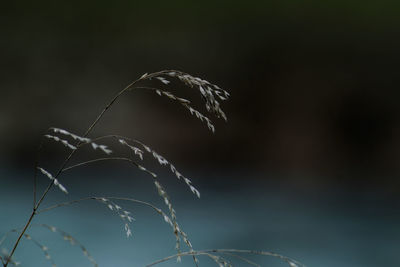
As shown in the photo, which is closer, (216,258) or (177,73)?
(216,258)

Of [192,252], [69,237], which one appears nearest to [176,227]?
[192,252]

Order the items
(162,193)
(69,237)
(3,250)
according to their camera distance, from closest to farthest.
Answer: (3,250), (69,237), (162,193)

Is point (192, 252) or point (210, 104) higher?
point (210, 104)

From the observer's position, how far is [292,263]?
27.5 inches

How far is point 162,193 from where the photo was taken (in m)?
0.75

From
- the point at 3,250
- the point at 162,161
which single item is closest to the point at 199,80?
the point at 162,161

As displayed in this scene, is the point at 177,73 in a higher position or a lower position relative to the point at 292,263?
higher

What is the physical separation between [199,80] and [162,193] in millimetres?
209

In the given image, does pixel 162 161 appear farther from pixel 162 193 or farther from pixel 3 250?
pixel 3 250

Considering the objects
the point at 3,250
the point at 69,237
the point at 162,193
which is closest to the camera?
the point at 3,250

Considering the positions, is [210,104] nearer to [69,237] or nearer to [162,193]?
[162,193]

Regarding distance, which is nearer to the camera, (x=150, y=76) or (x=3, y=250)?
(x=3, y=250)

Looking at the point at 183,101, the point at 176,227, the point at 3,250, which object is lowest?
the point at 3,250

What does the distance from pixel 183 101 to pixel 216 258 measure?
0.92ft
